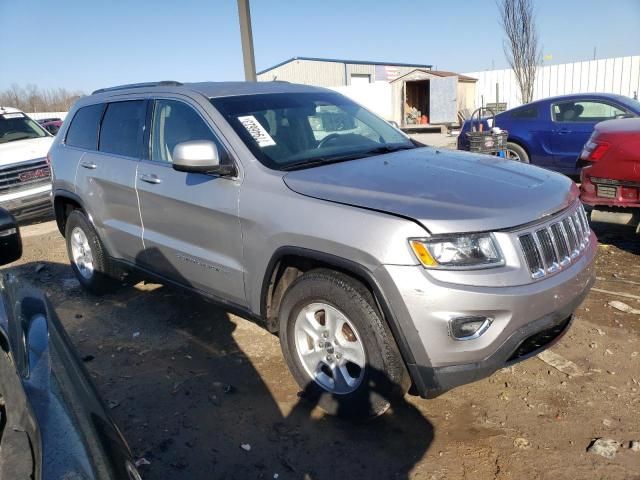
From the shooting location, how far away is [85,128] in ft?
16.1

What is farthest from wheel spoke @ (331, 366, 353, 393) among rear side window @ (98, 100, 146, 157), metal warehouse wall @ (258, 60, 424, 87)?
metal warehouse wall @ (258, 60, 424, 87)

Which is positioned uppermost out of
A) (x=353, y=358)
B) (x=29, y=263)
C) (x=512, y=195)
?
(x=512, y=195)

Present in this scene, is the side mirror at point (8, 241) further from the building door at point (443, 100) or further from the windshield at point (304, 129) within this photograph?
the building door at point (443, 100)

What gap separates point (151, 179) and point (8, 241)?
1.40 meters

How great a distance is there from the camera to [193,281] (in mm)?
3654

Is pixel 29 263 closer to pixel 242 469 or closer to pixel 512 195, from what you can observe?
pixel 242 469

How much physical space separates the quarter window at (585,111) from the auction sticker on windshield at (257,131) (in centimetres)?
767

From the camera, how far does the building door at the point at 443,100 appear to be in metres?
24.5

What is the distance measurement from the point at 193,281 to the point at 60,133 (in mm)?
2748

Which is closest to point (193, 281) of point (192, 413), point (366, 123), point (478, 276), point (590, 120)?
point (192, 413)

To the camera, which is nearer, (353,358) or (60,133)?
(353,358)

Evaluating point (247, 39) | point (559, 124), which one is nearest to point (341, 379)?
point (247, 39)

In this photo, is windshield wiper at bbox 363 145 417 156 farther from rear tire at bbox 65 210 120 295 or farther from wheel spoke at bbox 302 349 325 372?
rear tire at bbox 65 210 120 295

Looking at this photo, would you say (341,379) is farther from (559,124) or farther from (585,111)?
(585,111)
